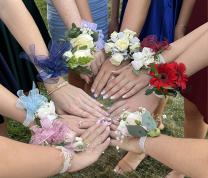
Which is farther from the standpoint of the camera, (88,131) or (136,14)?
(136,14)

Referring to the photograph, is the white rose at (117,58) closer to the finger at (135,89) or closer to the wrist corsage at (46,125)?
the finger at (135,89)

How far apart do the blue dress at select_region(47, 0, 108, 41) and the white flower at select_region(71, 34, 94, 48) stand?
494 millimetres

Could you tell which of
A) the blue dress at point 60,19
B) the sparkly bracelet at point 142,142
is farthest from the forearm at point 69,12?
the sparkly bracelet at point 142,142

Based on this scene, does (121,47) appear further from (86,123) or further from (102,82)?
(86,123)

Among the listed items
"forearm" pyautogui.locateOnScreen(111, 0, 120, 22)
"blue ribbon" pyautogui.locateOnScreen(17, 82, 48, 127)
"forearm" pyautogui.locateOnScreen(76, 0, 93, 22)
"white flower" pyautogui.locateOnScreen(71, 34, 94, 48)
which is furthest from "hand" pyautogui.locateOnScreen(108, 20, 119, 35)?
"blue ribbon" pyautogui.locateOnScreen(17, 82, 48, 127)

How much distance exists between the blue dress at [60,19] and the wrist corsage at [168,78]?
707 mm

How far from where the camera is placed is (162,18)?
6.68ft

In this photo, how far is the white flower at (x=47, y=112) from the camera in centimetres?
160

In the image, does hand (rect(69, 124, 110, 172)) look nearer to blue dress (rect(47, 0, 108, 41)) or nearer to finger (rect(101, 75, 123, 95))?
finger (rect(101, 75, 123, 95))

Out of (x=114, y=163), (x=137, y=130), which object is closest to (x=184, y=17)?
(x=137, y=130)

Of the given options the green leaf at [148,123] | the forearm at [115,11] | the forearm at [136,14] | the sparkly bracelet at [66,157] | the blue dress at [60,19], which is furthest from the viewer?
the forearm at [115,11]

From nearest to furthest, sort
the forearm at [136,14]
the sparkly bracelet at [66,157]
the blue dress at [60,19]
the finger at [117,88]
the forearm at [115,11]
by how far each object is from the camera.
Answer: the sparkly bracelet at [66,157]
the finger at [117,88]
the forearm at [136,14]
the blue dress at [60,19]
the forearm at [115,11]

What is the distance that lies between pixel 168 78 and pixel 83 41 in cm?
37

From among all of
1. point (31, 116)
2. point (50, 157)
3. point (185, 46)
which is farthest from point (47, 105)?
point (185, 46)
